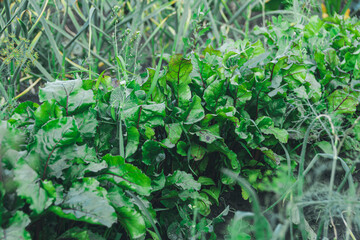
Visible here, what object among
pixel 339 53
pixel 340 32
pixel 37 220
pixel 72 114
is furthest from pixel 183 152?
pixel 340 32

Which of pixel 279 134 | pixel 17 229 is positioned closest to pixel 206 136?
pixel 279 134

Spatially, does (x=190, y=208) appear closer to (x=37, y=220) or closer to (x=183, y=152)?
A: (x=183, y=152)

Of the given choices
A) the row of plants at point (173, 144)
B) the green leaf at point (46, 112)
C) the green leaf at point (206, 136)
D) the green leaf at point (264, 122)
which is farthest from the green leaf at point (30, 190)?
the green leaf at point (264, 122)

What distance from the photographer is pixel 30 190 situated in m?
0.85

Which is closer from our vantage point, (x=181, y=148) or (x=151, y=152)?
(x=151, y=152)

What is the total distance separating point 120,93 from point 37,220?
0.52 metres

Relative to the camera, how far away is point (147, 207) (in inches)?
43.4

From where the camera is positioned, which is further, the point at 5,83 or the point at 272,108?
the point at 5,83

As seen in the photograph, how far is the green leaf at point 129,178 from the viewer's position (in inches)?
40.4

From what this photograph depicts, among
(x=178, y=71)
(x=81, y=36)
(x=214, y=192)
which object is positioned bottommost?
(x=214, y=192)

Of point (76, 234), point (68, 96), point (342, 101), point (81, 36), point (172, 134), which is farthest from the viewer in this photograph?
point (81, 36)

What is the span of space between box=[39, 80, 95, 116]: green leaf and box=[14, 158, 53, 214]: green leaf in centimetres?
32

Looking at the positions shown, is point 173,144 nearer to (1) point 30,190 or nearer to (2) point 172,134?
(2) point 172,134

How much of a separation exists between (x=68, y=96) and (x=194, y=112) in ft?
1.55
